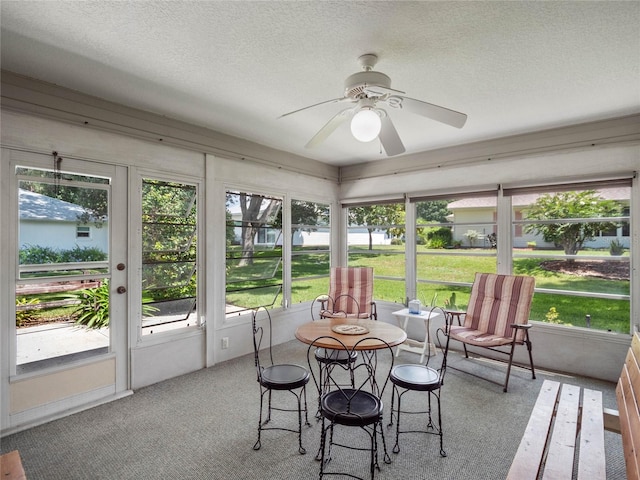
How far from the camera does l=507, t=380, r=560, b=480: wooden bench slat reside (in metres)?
1.40

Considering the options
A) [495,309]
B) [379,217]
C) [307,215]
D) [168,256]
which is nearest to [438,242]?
[379,217]

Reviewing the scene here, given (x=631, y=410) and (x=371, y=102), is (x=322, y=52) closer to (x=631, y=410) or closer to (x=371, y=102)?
(x=371, y=102)

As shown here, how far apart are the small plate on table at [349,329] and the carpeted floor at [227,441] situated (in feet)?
2.28

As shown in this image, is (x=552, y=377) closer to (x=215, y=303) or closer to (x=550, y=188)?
(x=550, y=188)

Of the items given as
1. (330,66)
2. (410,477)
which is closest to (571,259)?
(410,477)

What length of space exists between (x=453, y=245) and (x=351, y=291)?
149 centimetres

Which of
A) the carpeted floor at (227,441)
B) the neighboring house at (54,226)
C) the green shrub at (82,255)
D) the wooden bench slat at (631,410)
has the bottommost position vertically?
the carpeted floor at (227,441)

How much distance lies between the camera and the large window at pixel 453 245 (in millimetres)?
4207

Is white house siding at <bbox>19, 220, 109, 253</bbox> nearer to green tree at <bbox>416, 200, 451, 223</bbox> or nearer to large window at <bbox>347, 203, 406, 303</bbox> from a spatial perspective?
large window at <bbox>347, 203, 406, 303</bbox>

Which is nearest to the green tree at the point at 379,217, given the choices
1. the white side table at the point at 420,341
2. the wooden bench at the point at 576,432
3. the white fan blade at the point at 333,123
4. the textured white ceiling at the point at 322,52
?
the white side table at the point at 420,341

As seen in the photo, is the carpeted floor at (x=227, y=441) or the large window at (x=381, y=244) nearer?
the carpeted floor at (x=227, y=441)

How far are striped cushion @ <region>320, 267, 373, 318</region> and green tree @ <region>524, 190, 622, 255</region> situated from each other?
202 centimetres

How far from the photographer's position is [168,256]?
3.40 metres

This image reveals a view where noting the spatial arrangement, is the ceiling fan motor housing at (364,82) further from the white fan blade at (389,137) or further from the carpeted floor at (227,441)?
the carpeted floor at (227,441)
